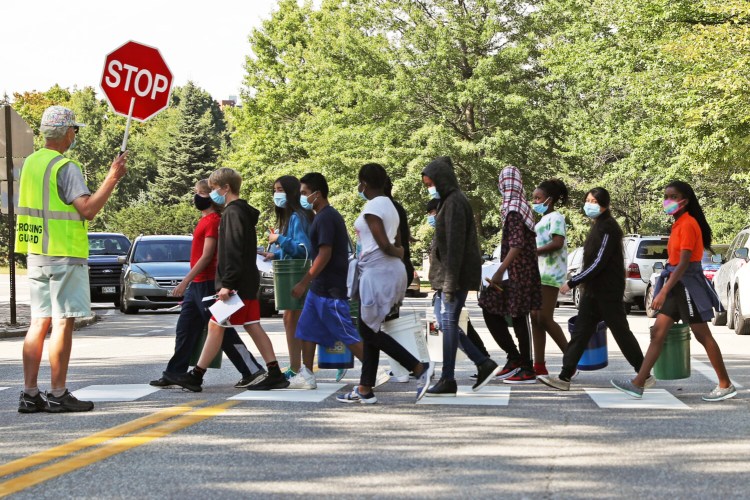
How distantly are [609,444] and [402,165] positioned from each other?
4149 centimetres

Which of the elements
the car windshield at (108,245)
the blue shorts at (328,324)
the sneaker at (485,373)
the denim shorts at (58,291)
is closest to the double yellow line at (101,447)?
the denim shorts at (58,291)

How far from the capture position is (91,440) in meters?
7.45

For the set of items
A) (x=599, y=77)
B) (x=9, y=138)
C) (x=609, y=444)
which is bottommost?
(x=609, y=444)

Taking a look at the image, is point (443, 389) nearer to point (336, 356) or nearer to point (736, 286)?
point (336, 356)

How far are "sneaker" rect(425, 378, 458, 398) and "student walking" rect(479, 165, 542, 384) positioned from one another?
1.09 metres

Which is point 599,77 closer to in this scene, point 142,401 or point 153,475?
point 142,401

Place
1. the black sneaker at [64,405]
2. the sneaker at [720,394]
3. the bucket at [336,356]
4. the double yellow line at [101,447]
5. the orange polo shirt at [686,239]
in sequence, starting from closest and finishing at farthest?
the double yellow line at [101,447], the black sneaker at [64,405], the orange polo shirt at [686,239], the sneaker at [720,394], the bucket at [336,356]

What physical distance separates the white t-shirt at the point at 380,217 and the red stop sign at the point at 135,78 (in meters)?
3.42

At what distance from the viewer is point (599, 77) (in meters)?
42.5

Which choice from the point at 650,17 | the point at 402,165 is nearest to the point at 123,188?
the point at 402,165

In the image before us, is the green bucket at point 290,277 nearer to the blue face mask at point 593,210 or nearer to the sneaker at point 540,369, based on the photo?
the sneaker at point 540,369

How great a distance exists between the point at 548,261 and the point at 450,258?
2019 millimetres

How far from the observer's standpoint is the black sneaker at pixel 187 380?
33.5 ft

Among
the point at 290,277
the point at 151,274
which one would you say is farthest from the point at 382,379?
the point at 151,274
